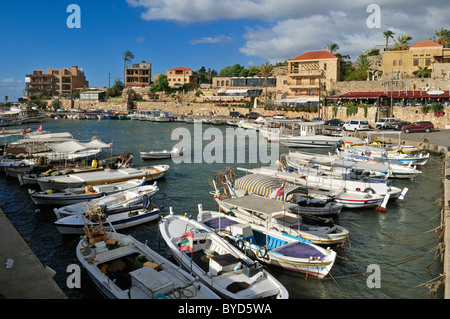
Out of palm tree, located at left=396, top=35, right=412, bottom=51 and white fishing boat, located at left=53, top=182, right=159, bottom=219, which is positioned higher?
palm tree, located at left=396, top=35, right=412, bottom=51

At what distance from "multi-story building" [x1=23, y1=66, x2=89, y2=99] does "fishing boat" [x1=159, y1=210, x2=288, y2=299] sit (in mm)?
129446

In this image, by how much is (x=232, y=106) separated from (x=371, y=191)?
6860 centimetres

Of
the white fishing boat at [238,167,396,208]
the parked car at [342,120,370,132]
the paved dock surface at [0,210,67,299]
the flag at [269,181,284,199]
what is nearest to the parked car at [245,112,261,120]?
the parked car at [342,120,370,132]

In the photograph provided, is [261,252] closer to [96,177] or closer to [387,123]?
[96,177]

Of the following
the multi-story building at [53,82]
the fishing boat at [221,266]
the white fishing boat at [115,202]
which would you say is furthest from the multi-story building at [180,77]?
the fishing boat at [221,266]

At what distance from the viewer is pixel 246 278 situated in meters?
10.7

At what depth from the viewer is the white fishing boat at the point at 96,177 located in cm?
2134

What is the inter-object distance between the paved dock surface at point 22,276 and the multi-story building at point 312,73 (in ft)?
213

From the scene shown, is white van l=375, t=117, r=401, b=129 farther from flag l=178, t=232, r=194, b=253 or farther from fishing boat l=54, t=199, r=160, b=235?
flag l=178, t=232, r=194, b=253

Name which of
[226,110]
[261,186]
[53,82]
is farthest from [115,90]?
[261,186]

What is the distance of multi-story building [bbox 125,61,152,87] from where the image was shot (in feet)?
415

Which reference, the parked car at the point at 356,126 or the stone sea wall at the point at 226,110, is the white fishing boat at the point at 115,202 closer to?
the parked car at the point at 356,126

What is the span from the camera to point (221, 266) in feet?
36.4
